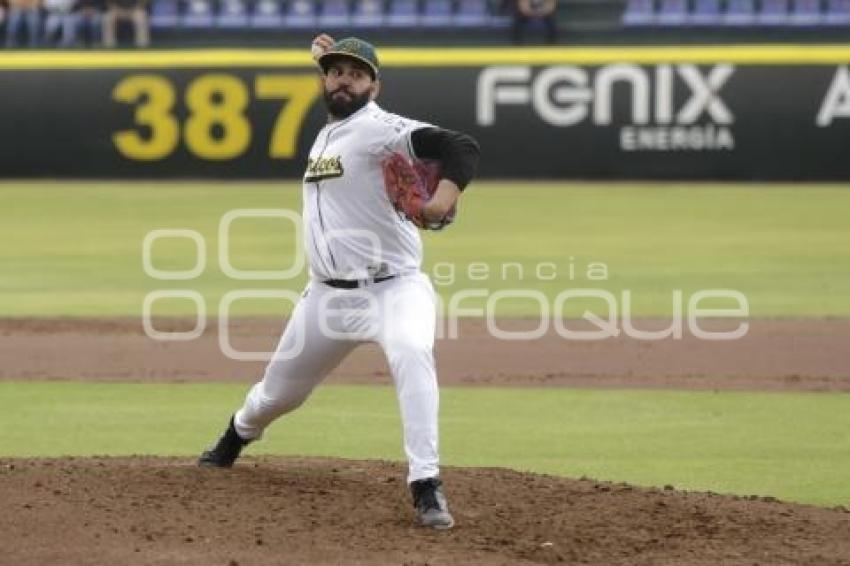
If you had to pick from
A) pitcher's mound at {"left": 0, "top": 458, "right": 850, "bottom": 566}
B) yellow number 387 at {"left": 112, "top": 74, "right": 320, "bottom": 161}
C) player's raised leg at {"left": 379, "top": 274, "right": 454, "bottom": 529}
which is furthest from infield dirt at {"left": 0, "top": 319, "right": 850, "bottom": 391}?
yellow number 387 at {"left": 112, "top": 74, "right": 320, "bottom": 161}

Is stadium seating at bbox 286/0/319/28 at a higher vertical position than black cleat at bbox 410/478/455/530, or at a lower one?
lower

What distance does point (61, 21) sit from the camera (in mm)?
26438

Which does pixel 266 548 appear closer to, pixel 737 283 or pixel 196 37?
pixel 737 283

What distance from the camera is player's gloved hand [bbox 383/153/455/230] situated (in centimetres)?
704

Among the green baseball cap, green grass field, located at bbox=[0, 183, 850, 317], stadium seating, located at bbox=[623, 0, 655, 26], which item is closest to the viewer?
the green baseball cap

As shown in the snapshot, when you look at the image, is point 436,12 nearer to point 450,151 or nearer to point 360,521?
point 450,151

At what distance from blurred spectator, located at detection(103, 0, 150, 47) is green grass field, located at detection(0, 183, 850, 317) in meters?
3.01

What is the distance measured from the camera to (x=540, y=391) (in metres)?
11.4

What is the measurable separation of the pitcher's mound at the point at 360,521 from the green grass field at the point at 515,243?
276 inches

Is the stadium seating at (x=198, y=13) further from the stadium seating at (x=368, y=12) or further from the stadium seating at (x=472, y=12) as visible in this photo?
the stadium seating at (x=472, y=12)

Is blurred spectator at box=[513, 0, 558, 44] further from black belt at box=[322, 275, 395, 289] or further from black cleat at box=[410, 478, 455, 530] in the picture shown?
black cleat at box=[410, 478, 455, 530]

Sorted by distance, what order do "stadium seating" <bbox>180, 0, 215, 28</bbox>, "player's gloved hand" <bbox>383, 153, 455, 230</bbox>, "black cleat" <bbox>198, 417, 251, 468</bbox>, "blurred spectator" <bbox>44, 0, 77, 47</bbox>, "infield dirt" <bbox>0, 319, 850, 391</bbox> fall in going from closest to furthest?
1. "player's gloved hand" <bbox>383, 153, 455, 230</bbox>
2. "black cleat" <bbox>198, 417, 251, 468</bbox>
3. "infield dirt" <bbox>0, 319, 850, 391</bbox>
4. "blurred spectator" <bbox>44, 0, 77, 47</bbox>
5. "stadium seating" <bbox>180, 0, 215, 28</bbox>

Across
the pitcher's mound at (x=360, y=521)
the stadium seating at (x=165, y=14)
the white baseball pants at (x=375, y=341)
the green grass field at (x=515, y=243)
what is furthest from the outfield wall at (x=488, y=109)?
the white baseball pants at (x=375, y=341)

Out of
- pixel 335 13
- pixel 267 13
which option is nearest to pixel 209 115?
pixel 267 13
